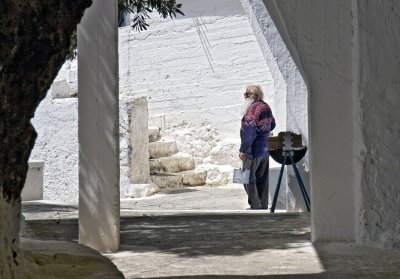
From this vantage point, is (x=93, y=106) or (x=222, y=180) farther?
(x=222, y=180)

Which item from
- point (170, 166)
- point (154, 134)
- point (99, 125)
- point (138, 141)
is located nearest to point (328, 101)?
point (99, 125)

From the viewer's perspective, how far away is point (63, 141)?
54.2 ft

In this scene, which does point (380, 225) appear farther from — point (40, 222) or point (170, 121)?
point (170, 121)

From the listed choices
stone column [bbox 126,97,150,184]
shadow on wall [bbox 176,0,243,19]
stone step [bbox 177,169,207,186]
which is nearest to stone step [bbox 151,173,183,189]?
stone step [bbox 177,169,207,186]

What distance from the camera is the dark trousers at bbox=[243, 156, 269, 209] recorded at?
12164mm

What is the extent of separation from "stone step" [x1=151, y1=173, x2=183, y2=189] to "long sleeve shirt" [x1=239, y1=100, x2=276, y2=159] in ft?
13.5

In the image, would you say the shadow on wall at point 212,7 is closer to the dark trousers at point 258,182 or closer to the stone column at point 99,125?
the dark trousers at point 258,182

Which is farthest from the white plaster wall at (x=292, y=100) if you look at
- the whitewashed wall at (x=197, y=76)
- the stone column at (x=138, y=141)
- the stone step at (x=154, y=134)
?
the stone step at (x=154, y=134)

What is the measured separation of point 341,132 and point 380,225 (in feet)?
2.71

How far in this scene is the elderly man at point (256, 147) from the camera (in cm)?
1219

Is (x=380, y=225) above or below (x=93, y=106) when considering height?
below

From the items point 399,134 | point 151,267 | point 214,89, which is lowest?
point 151,267

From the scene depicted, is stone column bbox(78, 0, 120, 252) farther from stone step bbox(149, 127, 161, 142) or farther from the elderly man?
stone step bbox(149, 127, 161, 142)

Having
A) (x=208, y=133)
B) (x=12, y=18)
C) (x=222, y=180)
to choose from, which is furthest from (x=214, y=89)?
(x=12, y=18)
